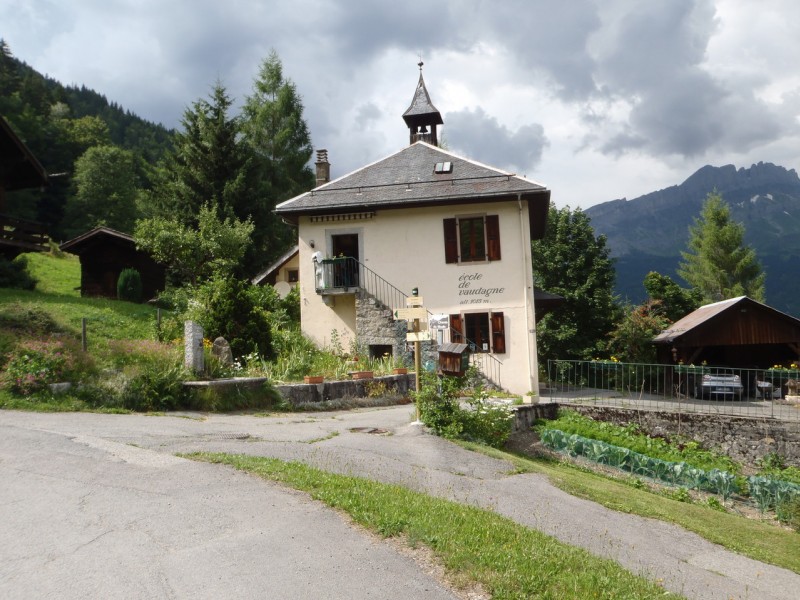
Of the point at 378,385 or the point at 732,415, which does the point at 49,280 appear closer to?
the point at 378,385

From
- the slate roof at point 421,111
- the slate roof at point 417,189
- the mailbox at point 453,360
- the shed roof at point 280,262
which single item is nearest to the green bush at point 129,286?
the shed roof at point 280,262

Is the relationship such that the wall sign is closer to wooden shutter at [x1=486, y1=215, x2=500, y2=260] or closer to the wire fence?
wooden shutter at [x1=486, y1=215, x2=500, y2=260]

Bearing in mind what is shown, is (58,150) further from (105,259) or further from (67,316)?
(67,316)

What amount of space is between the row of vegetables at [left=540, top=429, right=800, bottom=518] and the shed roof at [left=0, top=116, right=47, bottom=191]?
21320 mm

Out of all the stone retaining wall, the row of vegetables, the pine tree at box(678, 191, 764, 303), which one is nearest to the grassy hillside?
the stone retaining wall

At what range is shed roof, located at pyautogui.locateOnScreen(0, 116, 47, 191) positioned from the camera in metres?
23.8

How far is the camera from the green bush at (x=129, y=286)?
91.3ft

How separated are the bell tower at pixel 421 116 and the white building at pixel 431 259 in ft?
20.3

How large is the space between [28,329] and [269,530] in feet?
35.9

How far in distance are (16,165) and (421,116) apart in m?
16.0

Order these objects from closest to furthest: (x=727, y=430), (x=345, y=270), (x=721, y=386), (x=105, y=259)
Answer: (x=727, y=430) → (x=721, y=386) → (x=345, y=270) → (x=105, y=259)

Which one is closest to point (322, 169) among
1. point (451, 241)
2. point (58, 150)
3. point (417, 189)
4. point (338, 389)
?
point (417, 189)

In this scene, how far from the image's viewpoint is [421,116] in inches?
1080

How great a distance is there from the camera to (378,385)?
16406mm
